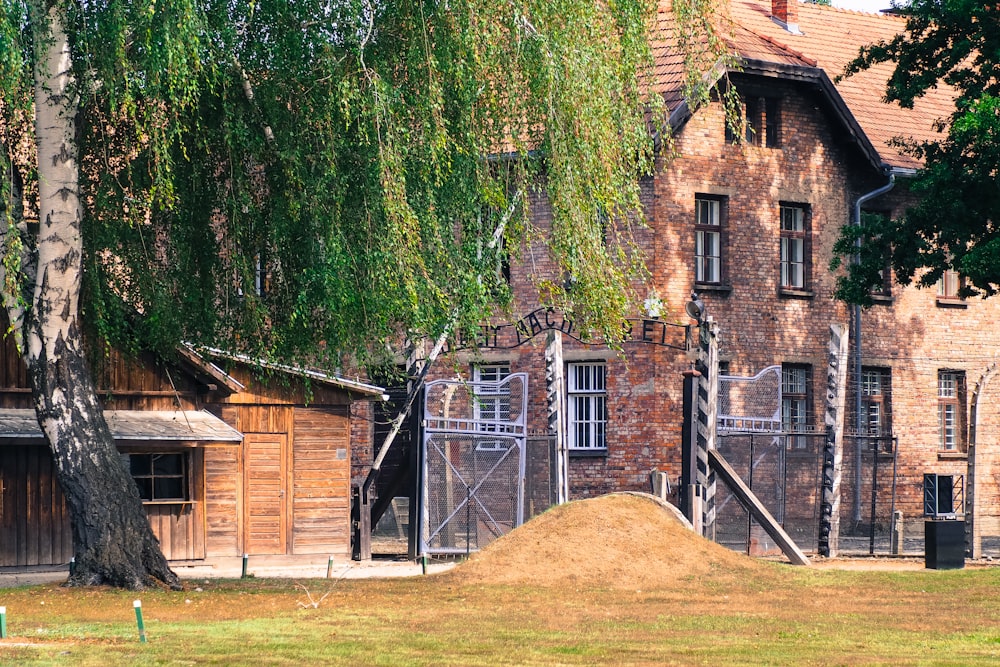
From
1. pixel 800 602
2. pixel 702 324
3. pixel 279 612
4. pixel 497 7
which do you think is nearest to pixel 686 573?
pixel 800 602

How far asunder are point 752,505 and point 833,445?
1816 mm

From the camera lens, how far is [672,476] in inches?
1201

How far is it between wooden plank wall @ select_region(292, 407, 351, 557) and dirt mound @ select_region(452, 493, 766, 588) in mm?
5797

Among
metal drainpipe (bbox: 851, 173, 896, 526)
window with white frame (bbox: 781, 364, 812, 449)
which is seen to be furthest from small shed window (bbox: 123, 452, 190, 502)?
metal drainpipe (bbox: 851, 173, 896, 526)

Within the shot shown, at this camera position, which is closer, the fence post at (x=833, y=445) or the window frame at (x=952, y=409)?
the fence post at (x=833, y=445)

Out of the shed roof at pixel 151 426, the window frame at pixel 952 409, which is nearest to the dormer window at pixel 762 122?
the window frame at pixel 952 409

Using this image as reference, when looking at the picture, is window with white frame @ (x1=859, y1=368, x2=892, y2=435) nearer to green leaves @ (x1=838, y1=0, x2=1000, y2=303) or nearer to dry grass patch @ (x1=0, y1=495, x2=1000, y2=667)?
green leaves @ (x1=838, y1=0, x2=1000, y2=303)

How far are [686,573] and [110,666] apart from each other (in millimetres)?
10389

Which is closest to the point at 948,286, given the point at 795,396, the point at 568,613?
the point at 795,396

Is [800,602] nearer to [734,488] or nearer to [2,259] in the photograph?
[734,488]

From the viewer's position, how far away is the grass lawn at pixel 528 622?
42.5 ft

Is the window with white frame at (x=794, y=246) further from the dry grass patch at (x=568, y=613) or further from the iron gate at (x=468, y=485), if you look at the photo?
the dry grass patch at (x=568, y=613)

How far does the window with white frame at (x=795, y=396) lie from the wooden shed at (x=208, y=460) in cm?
1014

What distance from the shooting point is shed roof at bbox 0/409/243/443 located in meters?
22.6
